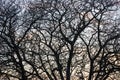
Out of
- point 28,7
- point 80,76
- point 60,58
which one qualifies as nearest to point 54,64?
point 60,58

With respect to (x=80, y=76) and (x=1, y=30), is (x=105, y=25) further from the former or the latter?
(x=1, y=30)

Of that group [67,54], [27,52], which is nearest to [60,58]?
[67,54]

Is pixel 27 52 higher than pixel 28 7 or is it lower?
lower

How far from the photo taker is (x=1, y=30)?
25656 millimetres

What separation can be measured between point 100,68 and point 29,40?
587 cm

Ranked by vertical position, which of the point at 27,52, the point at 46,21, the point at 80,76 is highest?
the point at 46,21

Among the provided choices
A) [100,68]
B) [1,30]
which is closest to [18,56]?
[1,30]

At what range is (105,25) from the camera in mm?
26250

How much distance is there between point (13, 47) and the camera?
25828 millimetres

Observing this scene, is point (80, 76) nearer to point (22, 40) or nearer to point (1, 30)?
point (22, 40)

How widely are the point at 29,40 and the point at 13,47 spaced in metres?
1.36

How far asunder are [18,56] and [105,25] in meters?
7.23

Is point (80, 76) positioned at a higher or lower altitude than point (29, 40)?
lower

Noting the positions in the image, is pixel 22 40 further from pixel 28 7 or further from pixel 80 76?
pixel 80 76
